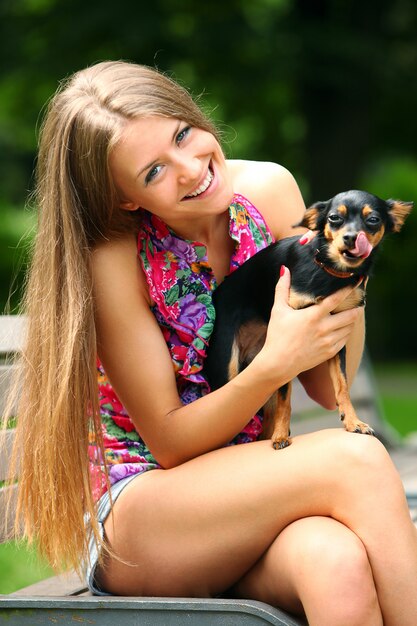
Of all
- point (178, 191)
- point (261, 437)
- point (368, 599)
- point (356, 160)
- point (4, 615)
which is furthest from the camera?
point (356, 160)

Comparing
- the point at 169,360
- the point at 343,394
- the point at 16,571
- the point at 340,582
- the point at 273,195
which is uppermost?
the point at 273,195

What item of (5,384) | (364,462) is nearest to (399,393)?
(5,384)

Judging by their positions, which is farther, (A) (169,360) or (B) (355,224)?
(A) (169,360)

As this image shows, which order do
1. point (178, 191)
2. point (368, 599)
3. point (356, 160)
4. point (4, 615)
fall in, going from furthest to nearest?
point (356, 160) < point (178, 191) < point (4, 615) < point (368, 599)

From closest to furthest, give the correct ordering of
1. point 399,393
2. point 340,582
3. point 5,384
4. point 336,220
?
point 340,582, point 336,220, point 5,384, point 399,393

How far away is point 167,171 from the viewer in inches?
102

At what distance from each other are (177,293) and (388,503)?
31.3 inches

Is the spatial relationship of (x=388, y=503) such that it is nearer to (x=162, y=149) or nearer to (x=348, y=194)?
(x=348, y=194)

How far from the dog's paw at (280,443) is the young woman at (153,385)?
2 centimetres

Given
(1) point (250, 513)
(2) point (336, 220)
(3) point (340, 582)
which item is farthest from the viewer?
(2) point (336, 220)

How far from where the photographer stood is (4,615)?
2.43 metres

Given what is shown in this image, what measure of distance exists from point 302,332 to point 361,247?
0.26m

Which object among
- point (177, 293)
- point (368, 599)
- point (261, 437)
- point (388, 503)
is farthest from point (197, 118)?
point (368, 599)

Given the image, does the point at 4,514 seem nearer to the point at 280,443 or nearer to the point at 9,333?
the point at 9,333
